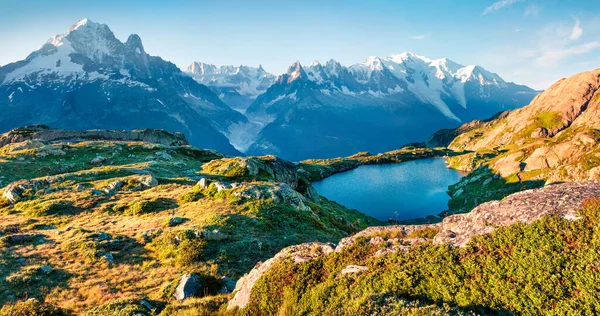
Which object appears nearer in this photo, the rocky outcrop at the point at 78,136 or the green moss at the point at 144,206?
the green moss at the point at 144,206

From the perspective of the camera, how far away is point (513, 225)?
12539 mm

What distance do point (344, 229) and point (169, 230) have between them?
72.8 ft

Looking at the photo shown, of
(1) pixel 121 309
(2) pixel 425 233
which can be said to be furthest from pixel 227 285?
(2) pixel 425 233

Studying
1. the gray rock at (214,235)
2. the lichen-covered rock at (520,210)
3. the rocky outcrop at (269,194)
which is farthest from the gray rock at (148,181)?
the lichen-covered rock at (520,210)

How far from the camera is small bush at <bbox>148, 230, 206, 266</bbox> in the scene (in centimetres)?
2286

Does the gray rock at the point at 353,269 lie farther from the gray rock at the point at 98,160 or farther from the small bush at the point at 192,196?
the gray rock at the point at 98,160

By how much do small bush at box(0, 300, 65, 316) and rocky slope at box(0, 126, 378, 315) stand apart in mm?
80

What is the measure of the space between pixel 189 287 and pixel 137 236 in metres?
12.4

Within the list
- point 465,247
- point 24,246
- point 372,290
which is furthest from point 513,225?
point 24,246

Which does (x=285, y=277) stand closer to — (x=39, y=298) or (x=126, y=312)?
(x=126, y=312)

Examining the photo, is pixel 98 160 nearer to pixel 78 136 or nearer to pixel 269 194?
pixel 269 194

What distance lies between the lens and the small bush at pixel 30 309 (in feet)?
50.3

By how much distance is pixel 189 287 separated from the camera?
17484 millimetres

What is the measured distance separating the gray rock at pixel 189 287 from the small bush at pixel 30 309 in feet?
19.7
